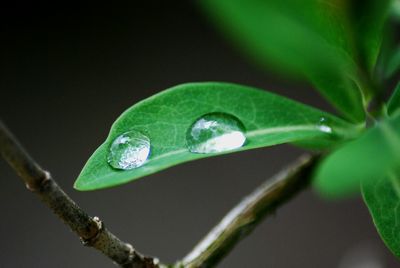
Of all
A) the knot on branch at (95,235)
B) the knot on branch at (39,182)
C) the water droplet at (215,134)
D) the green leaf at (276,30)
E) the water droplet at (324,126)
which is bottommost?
the water droplet at (324,126)

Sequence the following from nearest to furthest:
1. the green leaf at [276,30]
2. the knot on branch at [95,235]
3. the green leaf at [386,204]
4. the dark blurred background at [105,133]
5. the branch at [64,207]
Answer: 1. the green leaf at [276,30]
2. the branch at [64,207]
3. the knot on branch at [95,235]
4. the green leaf at [386,204]
5. the dark blurred background at [105,133]

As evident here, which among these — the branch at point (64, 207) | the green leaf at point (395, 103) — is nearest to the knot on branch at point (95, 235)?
the branch at point (64, 207)

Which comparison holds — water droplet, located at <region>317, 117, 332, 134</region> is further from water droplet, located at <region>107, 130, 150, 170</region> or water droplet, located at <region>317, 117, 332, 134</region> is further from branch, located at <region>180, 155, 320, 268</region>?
water droplet, located at <region>107, 130, 150, 170</region>

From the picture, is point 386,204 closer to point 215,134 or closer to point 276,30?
point 215,134

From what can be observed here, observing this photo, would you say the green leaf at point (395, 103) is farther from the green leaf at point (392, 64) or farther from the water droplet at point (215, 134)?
the water droplet at point (215, 134)

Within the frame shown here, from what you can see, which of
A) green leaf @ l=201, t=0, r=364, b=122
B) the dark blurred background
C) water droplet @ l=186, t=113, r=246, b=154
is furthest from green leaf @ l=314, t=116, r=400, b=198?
the dark blurred background

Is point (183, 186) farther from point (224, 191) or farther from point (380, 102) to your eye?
point (380, 102)

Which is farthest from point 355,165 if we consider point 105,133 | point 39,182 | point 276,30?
point 105,133

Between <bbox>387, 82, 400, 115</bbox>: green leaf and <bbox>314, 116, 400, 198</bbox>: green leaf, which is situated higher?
<bbox>314, 116, 400, 198</bbox>: green leaf
